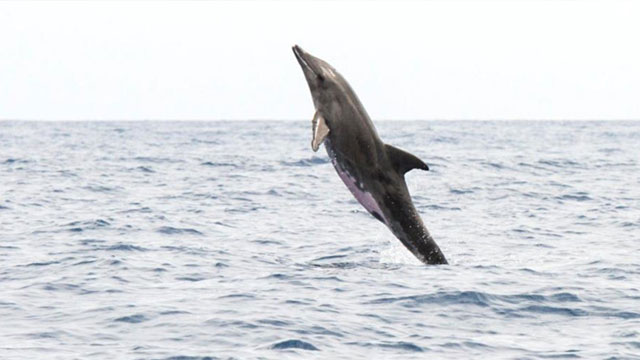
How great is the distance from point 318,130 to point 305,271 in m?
3.83

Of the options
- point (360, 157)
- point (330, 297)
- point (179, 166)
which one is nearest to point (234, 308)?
point (330, 297)

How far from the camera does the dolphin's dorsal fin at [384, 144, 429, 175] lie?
12579mm

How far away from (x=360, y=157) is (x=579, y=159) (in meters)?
32.4

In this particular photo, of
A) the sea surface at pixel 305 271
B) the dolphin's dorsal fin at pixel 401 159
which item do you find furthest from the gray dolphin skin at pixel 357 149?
the sea surface at pixel 305 271

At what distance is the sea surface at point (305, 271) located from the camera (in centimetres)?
1100

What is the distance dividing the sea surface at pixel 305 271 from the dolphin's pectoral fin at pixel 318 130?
79.8 inches

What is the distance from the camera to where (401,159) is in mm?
12773

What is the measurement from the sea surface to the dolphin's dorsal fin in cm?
162

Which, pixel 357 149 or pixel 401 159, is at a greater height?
pixel 357 149
